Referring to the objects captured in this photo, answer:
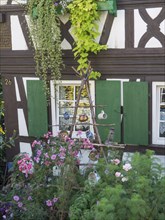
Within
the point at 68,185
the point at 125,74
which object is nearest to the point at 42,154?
the point at 68,185

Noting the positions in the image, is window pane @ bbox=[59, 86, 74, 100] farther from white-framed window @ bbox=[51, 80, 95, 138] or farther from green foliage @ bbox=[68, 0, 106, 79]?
green foliage @ bbox=[68, 0, 106, 79]

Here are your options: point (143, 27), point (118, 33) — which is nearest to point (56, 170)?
point (118, 33)

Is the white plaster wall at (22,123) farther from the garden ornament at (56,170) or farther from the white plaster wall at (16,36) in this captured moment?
the garden ornament at (56,170)

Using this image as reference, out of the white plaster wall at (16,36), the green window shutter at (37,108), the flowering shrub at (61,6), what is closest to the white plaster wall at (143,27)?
the flowering shrub at (61,6)

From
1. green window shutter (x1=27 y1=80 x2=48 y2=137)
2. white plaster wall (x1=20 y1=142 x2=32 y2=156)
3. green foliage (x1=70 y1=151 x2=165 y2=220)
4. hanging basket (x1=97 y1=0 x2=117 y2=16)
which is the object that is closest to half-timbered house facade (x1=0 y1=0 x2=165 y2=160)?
green window shutter (x1=27 y1=80 x2=48 y2=137)

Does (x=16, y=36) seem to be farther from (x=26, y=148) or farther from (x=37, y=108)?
(x=26, y=148)

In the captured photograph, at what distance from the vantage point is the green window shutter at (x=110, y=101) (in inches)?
269

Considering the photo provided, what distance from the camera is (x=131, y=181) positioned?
14.5 feet

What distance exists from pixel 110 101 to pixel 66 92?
2.75 feet

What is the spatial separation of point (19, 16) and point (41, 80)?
1100 mm

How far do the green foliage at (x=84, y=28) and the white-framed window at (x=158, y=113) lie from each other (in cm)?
92

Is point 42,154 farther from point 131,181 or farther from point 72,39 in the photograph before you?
point 72,39

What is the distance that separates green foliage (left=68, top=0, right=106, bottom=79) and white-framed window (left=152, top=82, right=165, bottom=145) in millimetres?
916

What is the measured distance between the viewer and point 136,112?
675 cm
